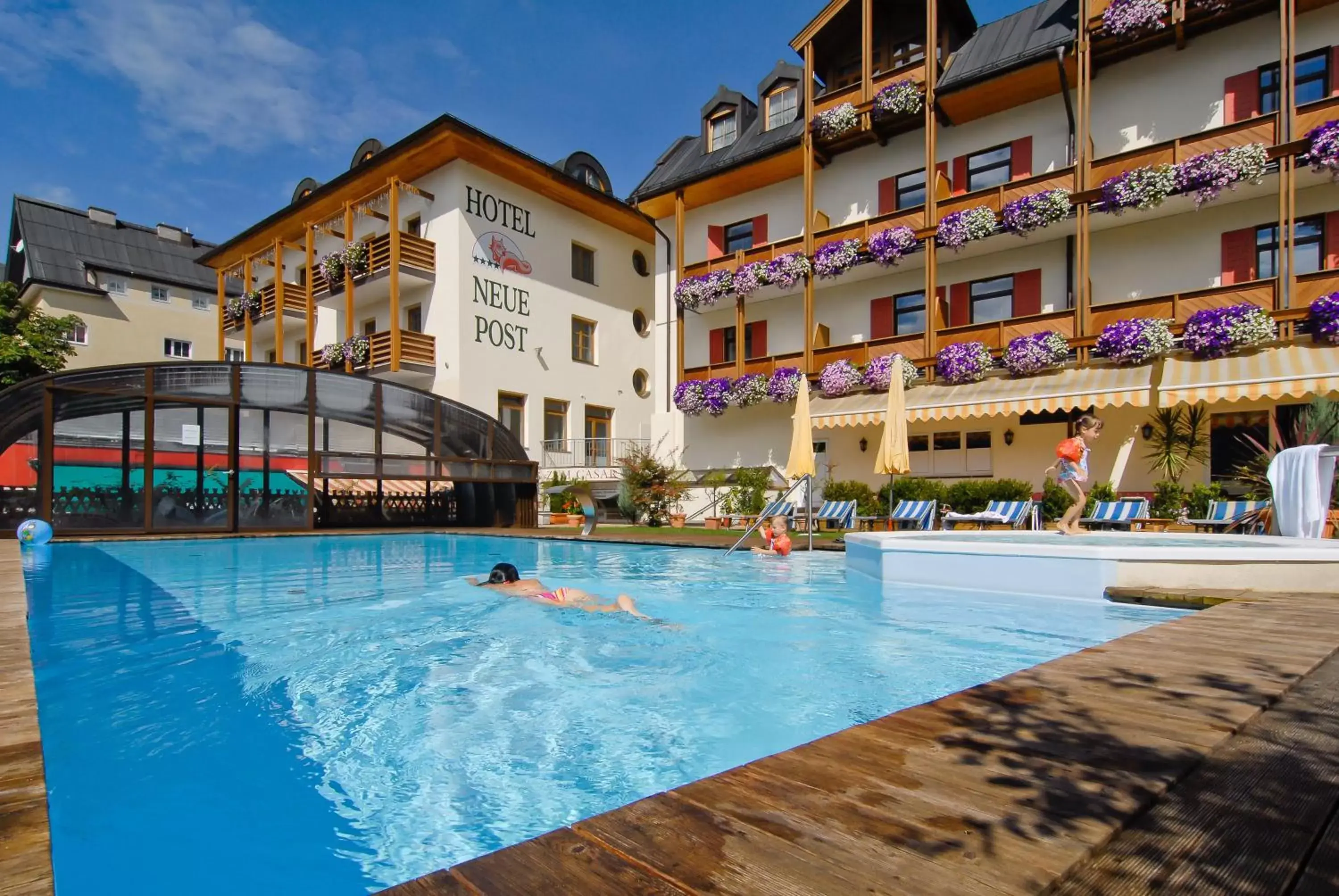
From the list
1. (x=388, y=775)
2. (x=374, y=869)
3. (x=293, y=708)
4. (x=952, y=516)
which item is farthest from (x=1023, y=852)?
(x=952, y=516)

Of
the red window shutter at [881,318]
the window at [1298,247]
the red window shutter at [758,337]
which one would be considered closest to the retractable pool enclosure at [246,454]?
the red window shutter at [758,337]

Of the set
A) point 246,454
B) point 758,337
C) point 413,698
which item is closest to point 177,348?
point 246,454

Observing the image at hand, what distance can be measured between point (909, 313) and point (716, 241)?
7.63 metres

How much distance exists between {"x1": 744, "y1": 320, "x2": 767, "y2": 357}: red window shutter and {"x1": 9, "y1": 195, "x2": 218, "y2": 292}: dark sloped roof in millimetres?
30738

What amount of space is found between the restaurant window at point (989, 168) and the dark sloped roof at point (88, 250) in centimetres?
3709

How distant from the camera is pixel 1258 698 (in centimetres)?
285

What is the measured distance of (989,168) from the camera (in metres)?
19.2

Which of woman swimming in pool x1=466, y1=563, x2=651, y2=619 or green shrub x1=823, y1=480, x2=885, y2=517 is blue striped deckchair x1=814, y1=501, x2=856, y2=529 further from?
woman swimming in pool x1=466, y1=563, x2=651, y2=619

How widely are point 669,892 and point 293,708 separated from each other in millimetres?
4223

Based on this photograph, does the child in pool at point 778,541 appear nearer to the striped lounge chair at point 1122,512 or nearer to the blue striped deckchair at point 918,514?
the blue striped deckchair at point 918,514

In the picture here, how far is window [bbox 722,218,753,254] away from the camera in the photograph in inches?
943

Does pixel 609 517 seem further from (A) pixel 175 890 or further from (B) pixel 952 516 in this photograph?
(A) pixel 175 890

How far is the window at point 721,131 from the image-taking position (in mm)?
24234

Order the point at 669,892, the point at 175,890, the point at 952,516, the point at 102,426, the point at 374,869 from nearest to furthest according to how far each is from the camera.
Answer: the point at 669,892 < the point at 175,890 < the point at 374,869 < the point at 952,516 < the point at 102,426
